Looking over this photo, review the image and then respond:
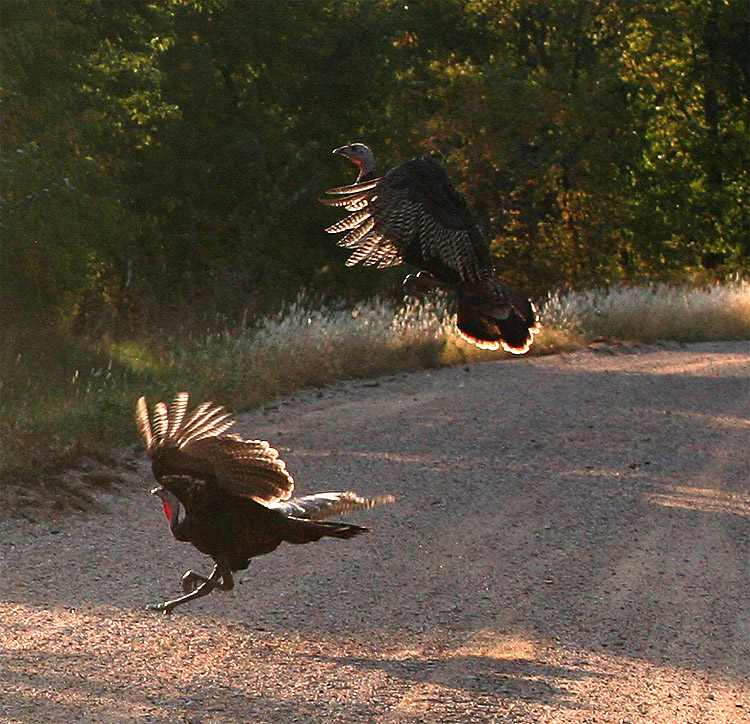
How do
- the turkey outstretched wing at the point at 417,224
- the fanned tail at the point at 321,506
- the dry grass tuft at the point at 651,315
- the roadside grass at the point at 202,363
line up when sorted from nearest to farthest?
the turkey outstretched wing at the point at 417,224 → the fanned tail at the point at 321,506 → the roadside grass at the point at 202,363 → the dry grass tuft at the point at 651,315

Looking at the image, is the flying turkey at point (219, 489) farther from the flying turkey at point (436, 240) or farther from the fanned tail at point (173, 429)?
the flying turkey at point (436, 240)

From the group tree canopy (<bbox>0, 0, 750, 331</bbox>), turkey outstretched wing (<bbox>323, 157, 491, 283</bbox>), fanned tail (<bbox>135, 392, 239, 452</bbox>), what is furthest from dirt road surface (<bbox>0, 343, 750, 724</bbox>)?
tree canopy (<bbox>0, 0, 750, 331</bbox>)

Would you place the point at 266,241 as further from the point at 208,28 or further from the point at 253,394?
the point at 253,394

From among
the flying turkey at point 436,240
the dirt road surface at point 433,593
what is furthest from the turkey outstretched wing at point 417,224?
the dirt road surface at point 433,593

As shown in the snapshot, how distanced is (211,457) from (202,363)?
8.78 m

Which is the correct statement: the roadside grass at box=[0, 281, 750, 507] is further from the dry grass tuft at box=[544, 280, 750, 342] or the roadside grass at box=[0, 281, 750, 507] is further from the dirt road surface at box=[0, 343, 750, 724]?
the dirt road surface at box=[0, 343, 750, 724]

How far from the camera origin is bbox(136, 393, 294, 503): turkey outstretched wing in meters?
4.71

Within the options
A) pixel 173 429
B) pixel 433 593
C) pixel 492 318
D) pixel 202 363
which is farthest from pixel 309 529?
pixel 202 363

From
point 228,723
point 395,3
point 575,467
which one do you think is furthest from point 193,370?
point 395,3

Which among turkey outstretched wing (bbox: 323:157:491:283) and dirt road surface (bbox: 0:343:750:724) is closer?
turkey outstretched wing (bbox: 323:157:491:283)

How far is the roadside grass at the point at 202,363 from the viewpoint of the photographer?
10242mm

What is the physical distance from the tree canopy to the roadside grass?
3.31 feet

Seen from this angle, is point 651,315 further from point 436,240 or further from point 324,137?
point 436,240

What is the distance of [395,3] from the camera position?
1047 inches
